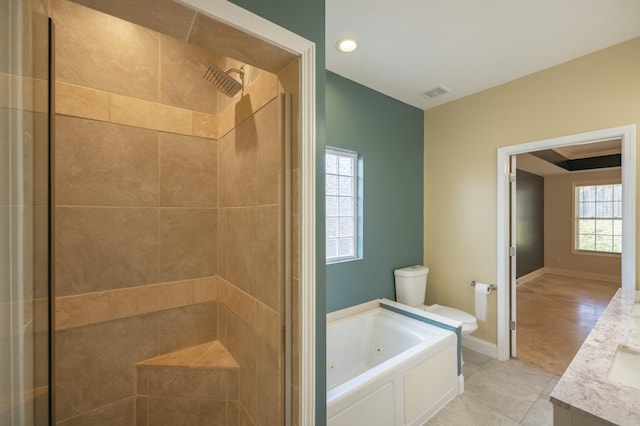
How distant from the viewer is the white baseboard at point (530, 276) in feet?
18.0

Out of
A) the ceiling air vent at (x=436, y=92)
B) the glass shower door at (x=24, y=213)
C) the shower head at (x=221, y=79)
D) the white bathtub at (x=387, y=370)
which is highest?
the ceiling air vent at (x=436, y=92)

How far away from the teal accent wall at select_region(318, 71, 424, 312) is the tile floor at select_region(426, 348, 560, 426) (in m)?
1.01

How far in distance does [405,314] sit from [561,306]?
356 cm

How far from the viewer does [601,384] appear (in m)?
0.85

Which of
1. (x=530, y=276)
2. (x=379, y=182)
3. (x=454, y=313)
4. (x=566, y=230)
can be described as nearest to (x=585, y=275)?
(x=566, y=230)

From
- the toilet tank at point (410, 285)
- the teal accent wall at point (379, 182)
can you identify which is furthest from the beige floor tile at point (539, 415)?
the teal accent wall at point (379, 182)

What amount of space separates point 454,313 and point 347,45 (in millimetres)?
2644

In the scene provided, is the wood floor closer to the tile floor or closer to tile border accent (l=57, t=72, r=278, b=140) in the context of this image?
the tile floor

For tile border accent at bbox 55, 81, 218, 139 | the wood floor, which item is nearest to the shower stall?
tile border accent at bbox 55, 81, 218, 139

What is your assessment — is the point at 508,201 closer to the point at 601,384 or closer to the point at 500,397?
the point at 500,397

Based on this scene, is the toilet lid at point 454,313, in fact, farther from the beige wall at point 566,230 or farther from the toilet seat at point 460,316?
the beige wall at point 566,230

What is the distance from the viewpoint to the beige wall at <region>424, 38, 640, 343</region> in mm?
2033

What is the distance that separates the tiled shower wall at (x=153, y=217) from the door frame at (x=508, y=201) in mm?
2452

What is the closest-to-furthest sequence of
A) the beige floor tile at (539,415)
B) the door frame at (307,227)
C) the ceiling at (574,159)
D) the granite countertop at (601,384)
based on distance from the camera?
1. the granite countertop at (601,384)
2. the door frame at (307,227)
3. the beige floor tile at (539,415)
4. the ceiling at (574,159)
